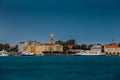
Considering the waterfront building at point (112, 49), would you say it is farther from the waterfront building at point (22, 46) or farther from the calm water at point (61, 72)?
the calm water at point (61, 72)

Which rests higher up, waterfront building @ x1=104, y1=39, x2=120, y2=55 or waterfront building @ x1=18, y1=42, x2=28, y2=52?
waterfront building @ x1=18, y1=42, x2=28, y2=52

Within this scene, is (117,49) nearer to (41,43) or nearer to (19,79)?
(41,43)

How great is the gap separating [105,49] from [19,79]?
317 feet

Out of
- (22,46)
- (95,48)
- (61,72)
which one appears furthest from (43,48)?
(61,72)

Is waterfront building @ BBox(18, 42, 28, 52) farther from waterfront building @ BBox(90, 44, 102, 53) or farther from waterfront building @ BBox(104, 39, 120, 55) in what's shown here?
waterfront building @ BBox(104, 39, 120, 55)

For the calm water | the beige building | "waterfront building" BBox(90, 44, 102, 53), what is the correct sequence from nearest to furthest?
1. the calm water
2. the beige building
3. "waterfront building" BBox(90, 44, 102, 53)

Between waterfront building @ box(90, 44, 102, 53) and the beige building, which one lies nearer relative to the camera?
the beige building

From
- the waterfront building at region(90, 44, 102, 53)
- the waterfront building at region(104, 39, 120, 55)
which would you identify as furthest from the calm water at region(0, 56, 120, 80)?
A: the waterfront building at region(90, 44, 102, 53)

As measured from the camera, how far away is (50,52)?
4360 inches

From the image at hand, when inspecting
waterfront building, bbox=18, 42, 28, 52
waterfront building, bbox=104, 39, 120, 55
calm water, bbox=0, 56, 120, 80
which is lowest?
calm water, bbox=0, 56, 120, 80

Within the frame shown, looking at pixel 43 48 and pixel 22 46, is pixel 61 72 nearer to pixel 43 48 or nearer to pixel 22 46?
pixel 43 48

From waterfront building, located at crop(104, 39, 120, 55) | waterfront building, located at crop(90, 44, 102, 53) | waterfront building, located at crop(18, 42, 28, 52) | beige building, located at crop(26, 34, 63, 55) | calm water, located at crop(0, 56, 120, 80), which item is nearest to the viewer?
calm water, located at crop(0, 56, 120, 80)

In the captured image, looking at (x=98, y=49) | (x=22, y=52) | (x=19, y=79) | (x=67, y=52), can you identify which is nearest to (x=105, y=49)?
(x=98, y=49)

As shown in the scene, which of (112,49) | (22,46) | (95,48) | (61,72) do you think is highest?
(22,46)
